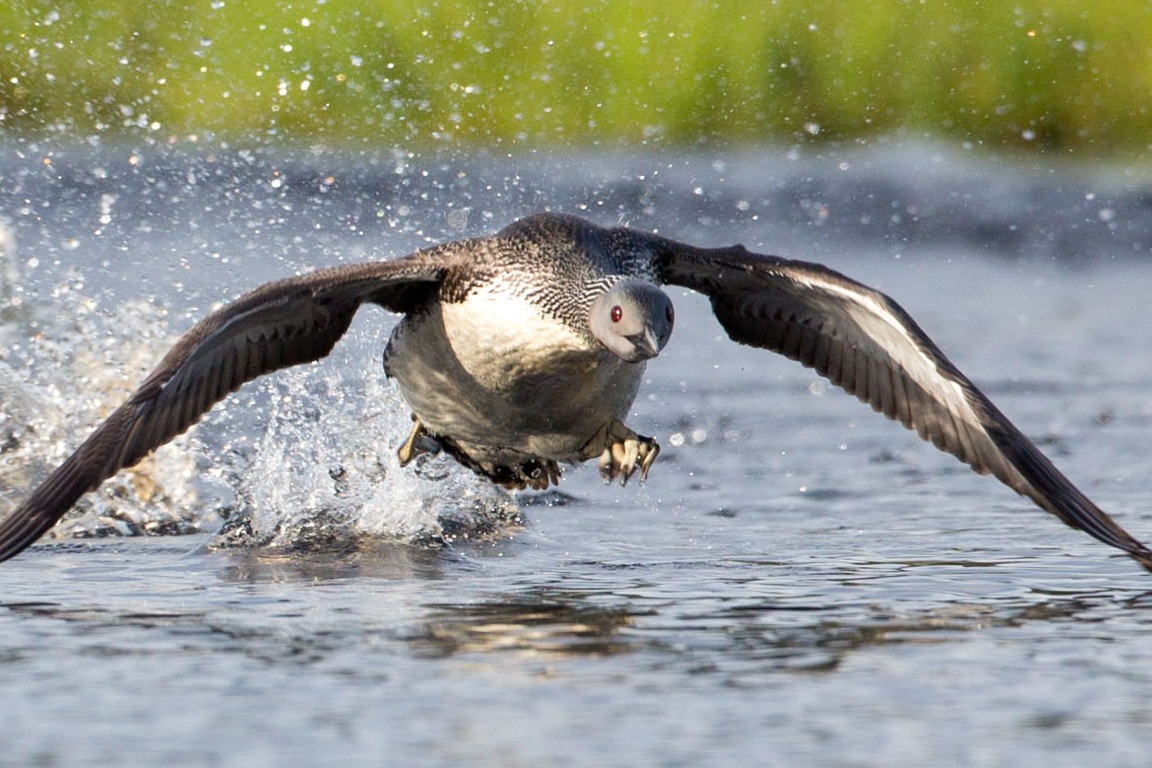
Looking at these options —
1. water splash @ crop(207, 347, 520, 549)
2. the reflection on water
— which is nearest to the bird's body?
water splash @ crop(207, 347, 520, 549)

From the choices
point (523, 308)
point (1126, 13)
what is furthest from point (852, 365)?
point (1126, 13)

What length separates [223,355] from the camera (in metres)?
7.50

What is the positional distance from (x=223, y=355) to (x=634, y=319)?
69.2 inches

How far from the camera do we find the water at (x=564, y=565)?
17.0 feet

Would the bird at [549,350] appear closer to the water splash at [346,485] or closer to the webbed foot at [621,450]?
the webbed foot at [621,450]

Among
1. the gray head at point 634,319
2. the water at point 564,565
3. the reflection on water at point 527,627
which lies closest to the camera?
the water at point 564,565

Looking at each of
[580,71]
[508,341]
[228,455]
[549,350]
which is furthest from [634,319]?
[580,71]

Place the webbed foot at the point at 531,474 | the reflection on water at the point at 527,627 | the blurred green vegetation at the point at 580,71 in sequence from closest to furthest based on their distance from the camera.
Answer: the reflection on water at the point at 527,627 < the webbed foot at the point at 531,474 < the blurred green vegetation at the point at 580,71

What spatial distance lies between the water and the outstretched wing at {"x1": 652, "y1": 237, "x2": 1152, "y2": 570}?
39 cm

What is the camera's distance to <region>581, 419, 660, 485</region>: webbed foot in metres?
7.77

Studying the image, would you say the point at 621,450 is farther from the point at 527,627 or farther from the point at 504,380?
the point at 527,627

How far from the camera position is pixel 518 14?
59.0 ft

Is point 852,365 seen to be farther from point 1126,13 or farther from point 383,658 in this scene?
point 1126,13

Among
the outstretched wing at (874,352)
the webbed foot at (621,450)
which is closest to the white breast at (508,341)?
the webbed foot at (621,450)
